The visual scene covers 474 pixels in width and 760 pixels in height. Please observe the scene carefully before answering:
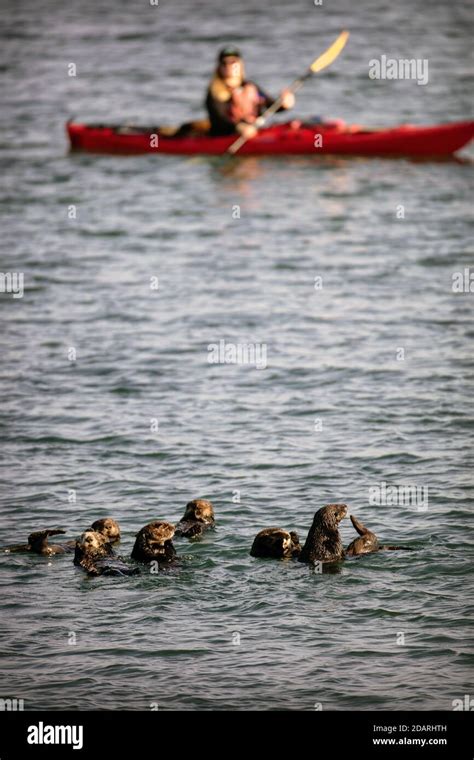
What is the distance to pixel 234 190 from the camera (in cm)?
3291

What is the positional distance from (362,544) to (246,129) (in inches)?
734

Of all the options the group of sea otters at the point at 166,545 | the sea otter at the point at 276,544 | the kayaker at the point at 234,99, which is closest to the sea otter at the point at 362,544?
the group of sea otters at the point at 166,545

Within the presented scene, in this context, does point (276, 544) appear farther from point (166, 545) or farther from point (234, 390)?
point (234, 390)

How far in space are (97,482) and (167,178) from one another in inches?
652

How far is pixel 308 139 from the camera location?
33.6m

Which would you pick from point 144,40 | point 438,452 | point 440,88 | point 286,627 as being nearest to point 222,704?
point 286,627

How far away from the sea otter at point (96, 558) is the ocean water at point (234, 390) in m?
0.19

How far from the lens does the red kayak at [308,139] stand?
109 feet
